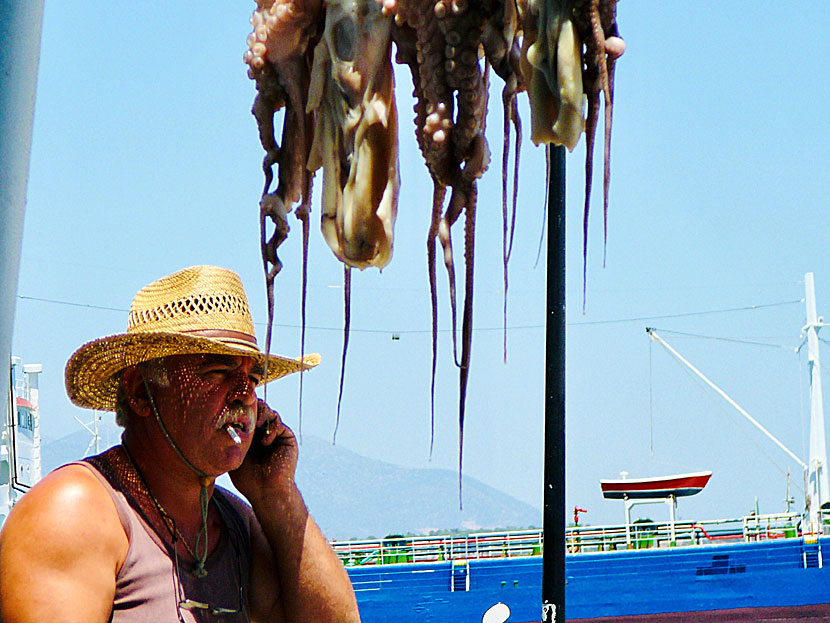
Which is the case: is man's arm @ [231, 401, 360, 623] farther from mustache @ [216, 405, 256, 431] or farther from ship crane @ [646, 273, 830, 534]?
ship crane @ [646, 273, 830, 534]

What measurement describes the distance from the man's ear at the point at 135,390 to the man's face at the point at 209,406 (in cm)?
4

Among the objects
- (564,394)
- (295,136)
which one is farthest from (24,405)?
(295,136)

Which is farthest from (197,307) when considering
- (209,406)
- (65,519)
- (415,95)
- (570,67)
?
(570,67)

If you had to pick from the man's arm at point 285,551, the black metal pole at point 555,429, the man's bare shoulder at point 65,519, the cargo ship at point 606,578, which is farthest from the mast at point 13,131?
the cargo ship at point 606,578

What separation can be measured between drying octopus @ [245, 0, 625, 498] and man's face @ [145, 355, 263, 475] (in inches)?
22.2

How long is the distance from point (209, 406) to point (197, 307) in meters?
0.16

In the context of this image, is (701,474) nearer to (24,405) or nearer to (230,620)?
(24,405)

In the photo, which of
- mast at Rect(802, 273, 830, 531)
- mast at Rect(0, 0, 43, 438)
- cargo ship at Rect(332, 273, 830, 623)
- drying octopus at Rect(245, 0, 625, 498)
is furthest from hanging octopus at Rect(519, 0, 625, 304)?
mast at Rect(802, 273, 830, 531)

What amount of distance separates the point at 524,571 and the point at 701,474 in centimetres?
776

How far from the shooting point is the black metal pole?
273 centimetres

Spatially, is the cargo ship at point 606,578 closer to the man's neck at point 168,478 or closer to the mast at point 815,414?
the mast at point 815,414

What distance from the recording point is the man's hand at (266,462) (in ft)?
5.25

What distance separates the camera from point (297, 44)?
3.20ft

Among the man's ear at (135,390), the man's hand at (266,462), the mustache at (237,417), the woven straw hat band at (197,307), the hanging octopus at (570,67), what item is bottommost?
the man's hand at (266,462)
